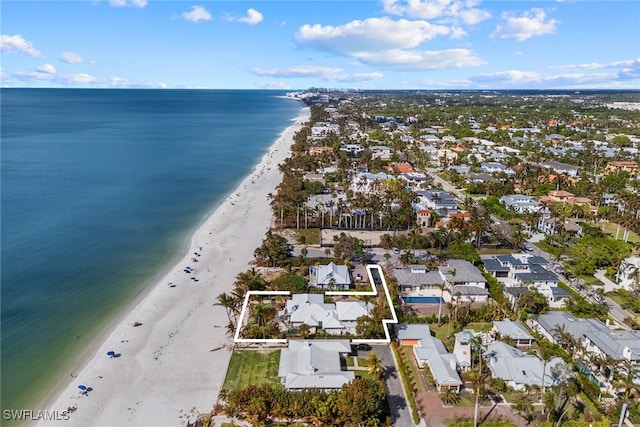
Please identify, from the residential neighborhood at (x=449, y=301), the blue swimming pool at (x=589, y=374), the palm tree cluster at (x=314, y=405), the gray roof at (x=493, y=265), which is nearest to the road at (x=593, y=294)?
the residential neighborhood at (x=449, y=301)

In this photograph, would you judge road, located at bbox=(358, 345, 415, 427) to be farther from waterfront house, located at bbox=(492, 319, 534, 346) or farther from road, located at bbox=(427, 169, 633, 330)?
road, located at bbox=(427, 169, 633, 330)

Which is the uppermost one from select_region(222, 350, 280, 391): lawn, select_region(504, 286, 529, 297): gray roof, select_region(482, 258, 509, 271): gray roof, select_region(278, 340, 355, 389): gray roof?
select_region(482, 258, 509, 271): gray roof

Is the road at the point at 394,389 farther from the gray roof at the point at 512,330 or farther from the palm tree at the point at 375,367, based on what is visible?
the gray roof at the point at 512,330

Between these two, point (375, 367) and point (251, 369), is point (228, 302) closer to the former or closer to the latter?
point (251, 369)

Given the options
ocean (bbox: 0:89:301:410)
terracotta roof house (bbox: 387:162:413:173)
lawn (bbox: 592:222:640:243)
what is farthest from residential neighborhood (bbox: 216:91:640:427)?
ocean (bbox: 0:89:301:410)

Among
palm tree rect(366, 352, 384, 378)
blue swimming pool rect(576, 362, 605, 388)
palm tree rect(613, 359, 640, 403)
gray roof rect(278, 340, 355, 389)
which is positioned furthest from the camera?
blue swimming pool rect(576, 362, 605, 388)

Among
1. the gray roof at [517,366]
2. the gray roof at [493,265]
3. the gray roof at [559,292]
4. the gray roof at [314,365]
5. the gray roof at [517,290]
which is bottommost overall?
the gray roof at [517,366]

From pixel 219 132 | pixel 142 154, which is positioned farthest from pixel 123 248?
pixel 219 132
